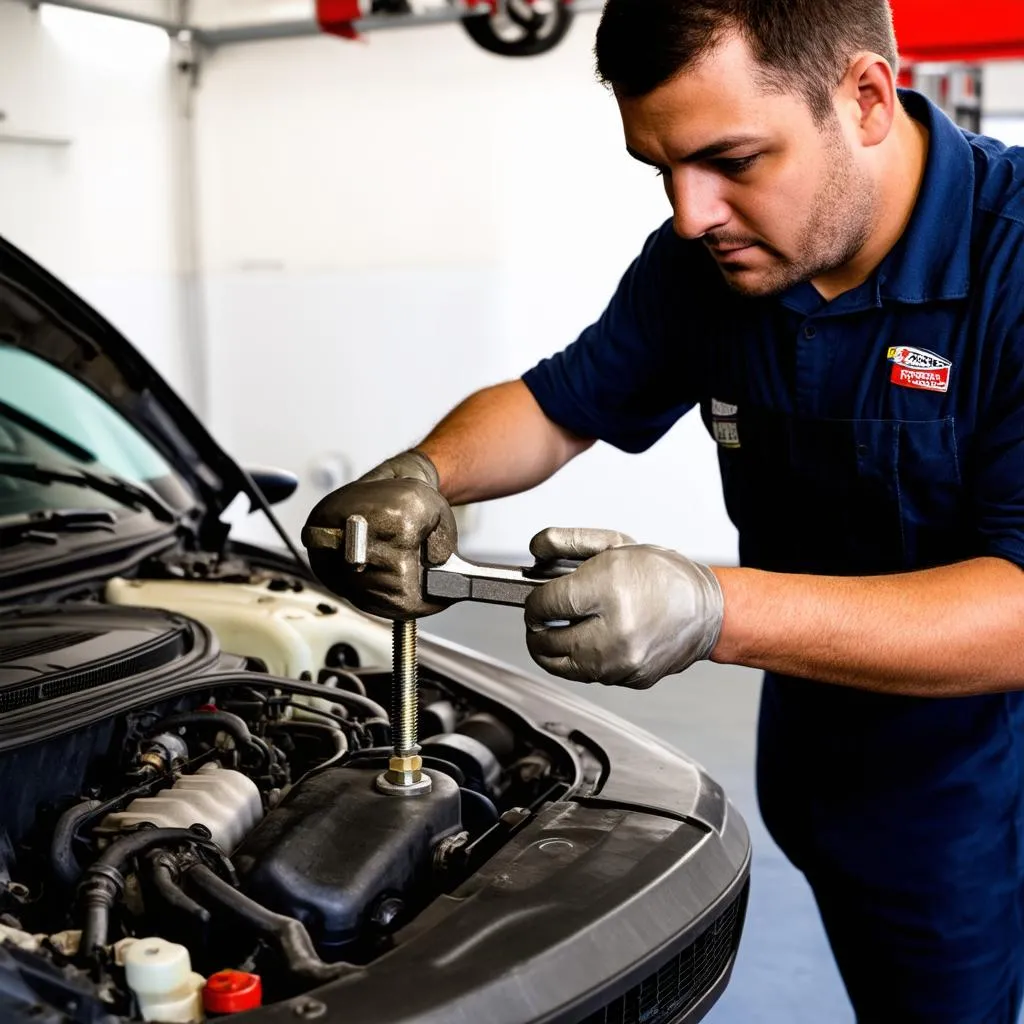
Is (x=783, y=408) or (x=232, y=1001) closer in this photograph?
(x=232, y=1001)

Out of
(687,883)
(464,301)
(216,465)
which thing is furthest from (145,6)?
(687,883)

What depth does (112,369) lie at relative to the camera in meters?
2.21

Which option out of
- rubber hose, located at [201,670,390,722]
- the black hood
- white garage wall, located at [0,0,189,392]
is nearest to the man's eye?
rubber hose, located at [201,670,390,722]

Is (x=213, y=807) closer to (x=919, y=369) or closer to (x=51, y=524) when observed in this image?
(x=51, y=524)

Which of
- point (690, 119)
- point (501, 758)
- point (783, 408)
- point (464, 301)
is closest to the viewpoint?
point (690, 119)

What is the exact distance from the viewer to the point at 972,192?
1.54 meters

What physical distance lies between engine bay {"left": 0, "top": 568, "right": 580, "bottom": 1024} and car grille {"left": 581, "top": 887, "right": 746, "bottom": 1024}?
0.77 feet

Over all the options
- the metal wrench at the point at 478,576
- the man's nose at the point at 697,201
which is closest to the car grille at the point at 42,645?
the metal wrench at the point at 478,576

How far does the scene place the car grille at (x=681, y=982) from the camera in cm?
126

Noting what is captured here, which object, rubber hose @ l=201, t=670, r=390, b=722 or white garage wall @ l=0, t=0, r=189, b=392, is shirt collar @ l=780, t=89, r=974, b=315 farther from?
white garage wall @ l=0, t=0, r=189, b=392

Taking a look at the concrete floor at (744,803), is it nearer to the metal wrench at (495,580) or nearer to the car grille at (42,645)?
the car grille at (42,645)

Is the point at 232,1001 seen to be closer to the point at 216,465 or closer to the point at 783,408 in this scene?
the point at 783,408

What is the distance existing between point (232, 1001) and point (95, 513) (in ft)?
4.00

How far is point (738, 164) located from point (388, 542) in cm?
56
